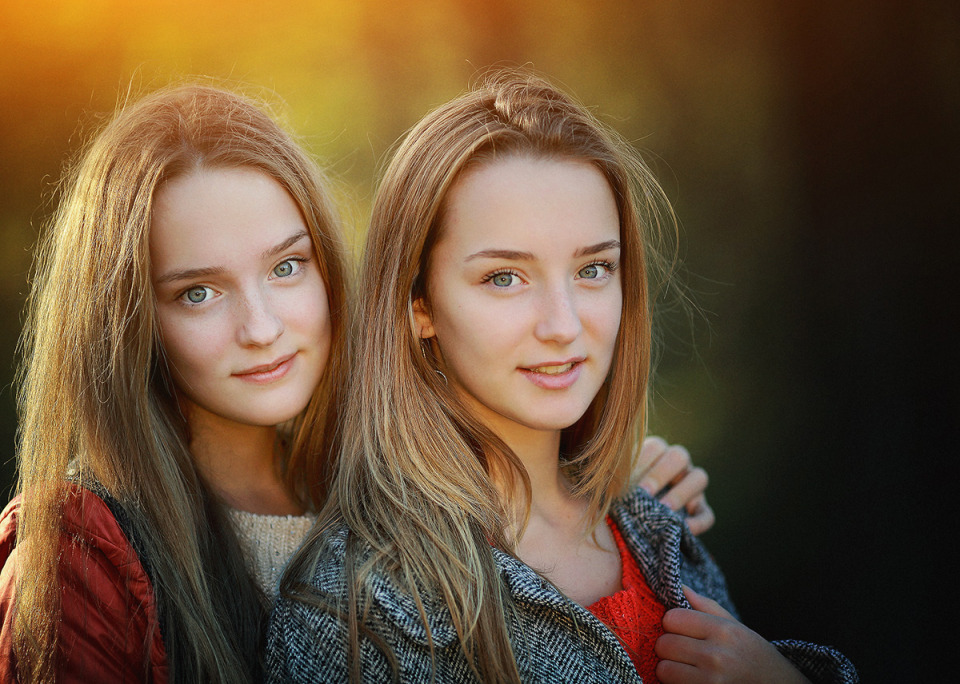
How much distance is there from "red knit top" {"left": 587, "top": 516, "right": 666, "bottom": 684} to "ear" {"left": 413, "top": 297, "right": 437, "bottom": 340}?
809mm

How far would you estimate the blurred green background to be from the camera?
2998 millimetres

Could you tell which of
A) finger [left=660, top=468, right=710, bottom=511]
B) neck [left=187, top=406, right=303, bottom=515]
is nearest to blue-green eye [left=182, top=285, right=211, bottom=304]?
neck [left=187, top=406, right=303, bottom=515]

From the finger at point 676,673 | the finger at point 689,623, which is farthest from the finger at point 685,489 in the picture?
the finger at point 676,673

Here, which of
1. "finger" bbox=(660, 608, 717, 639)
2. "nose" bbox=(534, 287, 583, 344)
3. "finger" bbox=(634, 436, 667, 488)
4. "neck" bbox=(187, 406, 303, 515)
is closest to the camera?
"nose" bbox=(534, 287, 583, 344)

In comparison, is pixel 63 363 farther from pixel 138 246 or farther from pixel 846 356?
pixel 846 356

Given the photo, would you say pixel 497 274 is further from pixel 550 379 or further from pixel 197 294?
pixel 197 294

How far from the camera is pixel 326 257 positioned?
2.31 meters

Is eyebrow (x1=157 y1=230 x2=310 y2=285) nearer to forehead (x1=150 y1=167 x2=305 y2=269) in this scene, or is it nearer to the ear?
forehead (x1=150 y1=167 x2=305 y2=269)

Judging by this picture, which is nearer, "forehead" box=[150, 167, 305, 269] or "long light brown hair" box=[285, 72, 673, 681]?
"long light brown hair" box=[285, 72, 673, 681]

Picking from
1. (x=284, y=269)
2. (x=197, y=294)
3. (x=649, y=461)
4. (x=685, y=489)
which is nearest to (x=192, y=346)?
(x=197, y=294)

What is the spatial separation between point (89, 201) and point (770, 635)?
10.1 feet

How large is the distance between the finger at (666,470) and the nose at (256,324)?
1.41 meters

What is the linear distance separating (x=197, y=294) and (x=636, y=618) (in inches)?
55.6

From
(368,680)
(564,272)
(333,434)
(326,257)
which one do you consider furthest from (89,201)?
(368,680)
